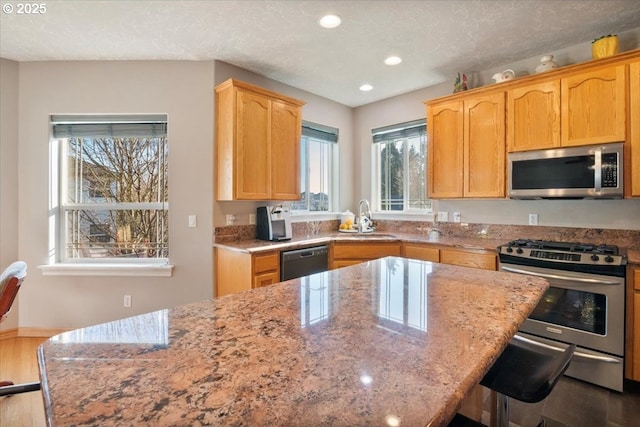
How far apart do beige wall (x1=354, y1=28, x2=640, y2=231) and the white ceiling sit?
4.4 inches

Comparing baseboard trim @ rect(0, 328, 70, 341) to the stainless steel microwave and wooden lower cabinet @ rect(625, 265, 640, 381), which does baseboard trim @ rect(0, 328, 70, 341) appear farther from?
wooden lower cabinet @ rect(625, 265, 640, 381)

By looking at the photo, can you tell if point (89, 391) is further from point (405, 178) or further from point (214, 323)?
point (405, 178)

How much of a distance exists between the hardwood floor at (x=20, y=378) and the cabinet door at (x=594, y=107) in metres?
4.20

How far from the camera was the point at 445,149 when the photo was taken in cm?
333

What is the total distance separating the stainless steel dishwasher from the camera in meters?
2.94

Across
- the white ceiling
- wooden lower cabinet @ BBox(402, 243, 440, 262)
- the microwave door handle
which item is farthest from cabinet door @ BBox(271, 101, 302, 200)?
the microwave door handle

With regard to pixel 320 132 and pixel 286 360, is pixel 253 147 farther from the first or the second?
pixel 286 360

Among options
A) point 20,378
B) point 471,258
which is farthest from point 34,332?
point 471,258

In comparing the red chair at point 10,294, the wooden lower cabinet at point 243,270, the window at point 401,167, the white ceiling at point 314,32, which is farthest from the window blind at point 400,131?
the red chair at point 10,294

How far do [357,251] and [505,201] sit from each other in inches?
61.8

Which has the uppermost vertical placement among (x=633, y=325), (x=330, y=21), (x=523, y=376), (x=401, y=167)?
(x=330, y=21)

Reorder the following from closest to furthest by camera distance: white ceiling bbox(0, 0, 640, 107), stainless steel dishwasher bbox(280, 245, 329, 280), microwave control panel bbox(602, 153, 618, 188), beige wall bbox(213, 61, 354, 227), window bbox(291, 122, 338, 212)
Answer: white ceiling bbox(0, 0, 640, 107), microwave control panel bbox(602, 153, 618, 188), stainless steel dishwasher bbox(280, 245, 329, 280), beige wall bbox(213, 61, 354, 227), window bbox(291, 122, 338, 212)

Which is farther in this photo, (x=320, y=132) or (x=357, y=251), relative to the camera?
(x=320, y=132)

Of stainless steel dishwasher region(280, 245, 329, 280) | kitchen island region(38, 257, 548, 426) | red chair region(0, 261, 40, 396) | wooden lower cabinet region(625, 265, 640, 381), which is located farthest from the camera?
stainless steel dishwasher region(280, 245, 329, 280)
